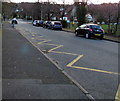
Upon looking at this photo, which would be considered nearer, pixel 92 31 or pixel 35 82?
pixel 35 82

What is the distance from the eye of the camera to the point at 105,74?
6.51m

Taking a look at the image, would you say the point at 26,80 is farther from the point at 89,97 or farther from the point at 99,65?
the point at 99,65

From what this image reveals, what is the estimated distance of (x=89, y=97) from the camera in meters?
4.41

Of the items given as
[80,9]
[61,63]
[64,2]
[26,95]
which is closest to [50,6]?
[64,2]

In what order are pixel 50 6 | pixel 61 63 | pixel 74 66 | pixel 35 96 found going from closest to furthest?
1. pixel 35 96
2. pixel 74 66
3. pixel 61 63
4. pixel 50 6

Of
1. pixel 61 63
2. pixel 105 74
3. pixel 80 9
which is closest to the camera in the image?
pixel 105 74

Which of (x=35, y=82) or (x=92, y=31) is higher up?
(x=92, y=31)

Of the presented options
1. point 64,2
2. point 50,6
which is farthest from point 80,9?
point 50,6

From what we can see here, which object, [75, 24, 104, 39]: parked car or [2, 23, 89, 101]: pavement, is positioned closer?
[2, 23, 89, 101]: pavement

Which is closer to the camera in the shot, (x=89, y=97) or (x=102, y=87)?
(x=89, y=97)

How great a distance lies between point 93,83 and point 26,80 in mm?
1893

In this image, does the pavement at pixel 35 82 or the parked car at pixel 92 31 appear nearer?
the pavement at pixel 35 82

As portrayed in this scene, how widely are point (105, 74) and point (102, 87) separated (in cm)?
135

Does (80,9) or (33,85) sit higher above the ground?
(80,9)
